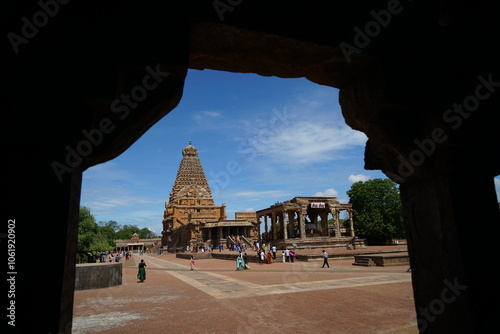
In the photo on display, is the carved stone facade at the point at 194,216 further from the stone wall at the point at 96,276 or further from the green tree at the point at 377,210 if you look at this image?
the stone wall at the point at 96,276

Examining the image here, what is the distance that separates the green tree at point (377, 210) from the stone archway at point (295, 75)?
4438cm

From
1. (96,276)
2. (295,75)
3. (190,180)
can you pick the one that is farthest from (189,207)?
(295,75)

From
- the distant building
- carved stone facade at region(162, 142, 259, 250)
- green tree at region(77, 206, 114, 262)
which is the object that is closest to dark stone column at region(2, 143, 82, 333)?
green tree at region(77, 206, 114, 262)

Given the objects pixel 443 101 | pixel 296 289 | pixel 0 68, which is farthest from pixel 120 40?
pixel 296 289

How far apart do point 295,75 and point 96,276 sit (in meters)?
14.6

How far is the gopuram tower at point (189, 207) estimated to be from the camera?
51469mm

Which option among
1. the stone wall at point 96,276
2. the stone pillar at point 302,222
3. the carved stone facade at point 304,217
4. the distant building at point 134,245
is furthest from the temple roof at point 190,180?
the stone wall at point 96,276

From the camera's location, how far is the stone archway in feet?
5.63

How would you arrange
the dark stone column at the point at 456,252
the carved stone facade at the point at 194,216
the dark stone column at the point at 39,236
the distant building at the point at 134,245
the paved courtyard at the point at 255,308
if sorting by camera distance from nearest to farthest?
the dark stone column at the point at 39,236 < the dark stone column at the point at 456,252 < the paved courtyard at the point at 255,308 < the carved stone facade at the point at 194,216 < the distant building at the point at 134,245

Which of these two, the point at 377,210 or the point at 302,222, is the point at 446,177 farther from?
the point at 377,210

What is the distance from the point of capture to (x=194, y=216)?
53875 mm

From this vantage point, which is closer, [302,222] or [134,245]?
[302,222]

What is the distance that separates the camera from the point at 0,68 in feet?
5.56

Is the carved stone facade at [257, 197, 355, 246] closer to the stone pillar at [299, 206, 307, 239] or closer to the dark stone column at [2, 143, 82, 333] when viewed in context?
the stone pillar at [299, 206, 307, 239]
